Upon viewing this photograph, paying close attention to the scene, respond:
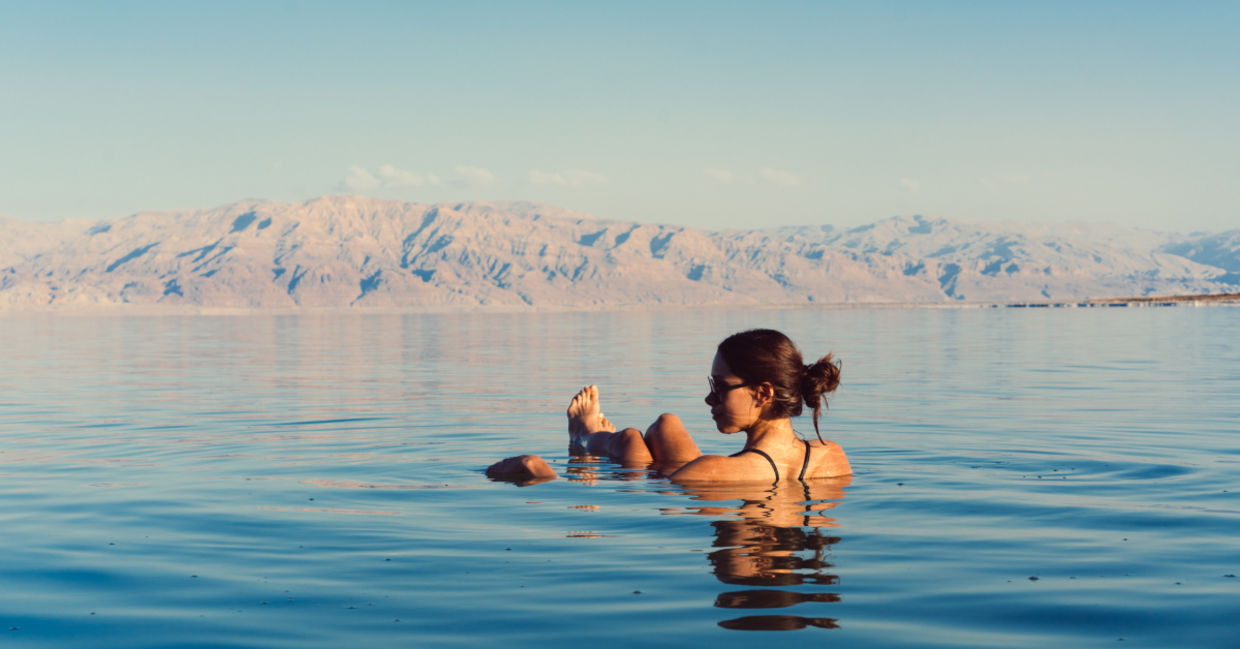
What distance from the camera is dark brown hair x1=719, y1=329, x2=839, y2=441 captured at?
8.00 metres

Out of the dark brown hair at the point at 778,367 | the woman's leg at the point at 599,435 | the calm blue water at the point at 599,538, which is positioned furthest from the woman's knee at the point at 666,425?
the dark brown hair at the point at 778,367

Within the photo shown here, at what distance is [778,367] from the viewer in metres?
8.03

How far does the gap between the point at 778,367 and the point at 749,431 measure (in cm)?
100

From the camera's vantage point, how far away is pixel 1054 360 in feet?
121

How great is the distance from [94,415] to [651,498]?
14.5m

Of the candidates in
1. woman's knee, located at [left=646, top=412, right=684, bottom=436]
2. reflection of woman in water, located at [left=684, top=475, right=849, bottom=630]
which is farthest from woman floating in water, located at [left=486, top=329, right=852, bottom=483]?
reflection of woman in water, located at [left=684, top=475, right=849, bottom=630]

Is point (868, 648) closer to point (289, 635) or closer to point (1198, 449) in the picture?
point (289, 635)

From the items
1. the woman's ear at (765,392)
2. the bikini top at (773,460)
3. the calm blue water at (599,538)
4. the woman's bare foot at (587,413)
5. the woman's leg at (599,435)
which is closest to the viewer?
the calm blue water at (599,538)

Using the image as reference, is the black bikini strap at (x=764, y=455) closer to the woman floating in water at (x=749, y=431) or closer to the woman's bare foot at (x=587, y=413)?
the woman floating in water at (x=749, y=431)

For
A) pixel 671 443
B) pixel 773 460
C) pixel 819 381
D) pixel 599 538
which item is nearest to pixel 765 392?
pixel 819 381

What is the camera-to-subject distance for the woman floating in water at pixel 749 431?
8.03 meters

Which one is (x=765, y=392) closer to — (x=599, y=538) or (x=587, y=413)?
(x=599, y=538)

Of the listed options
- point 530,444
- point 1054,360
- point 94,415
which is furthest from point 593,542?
point 1054,360

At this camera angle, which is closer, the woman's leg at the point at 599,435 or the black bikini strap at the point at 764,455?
the black bikini strap at the point at 764,455
